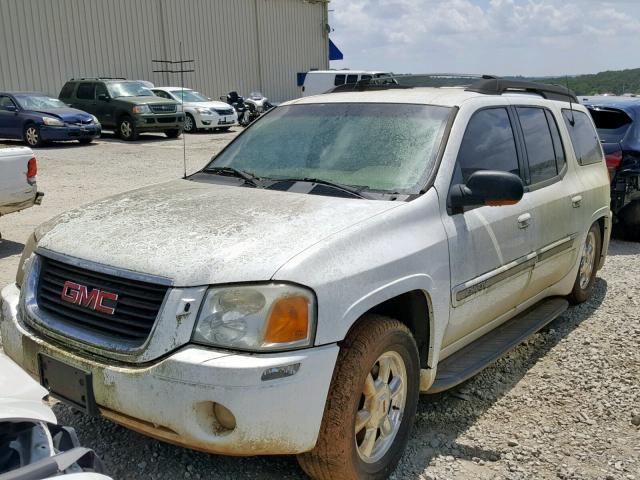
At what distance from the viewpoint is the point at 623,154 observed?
810 centimetres

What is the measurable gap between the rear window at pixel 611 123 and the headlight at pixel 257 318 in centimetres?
690

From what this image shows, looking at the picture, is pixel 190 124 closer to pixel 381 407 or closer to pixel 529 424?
pixel 529 424

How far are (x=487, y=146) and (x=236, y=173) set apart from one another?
1.53 meters

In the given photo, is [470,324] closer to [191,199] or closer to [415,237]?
[415,237]

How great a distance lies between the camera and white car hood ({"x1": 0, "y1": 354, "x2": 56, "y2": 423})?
6.36 ft

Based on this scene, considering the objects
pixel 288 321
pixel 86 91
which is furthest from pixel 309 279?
pixel 86 91

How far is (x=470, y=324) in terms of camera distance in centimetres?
376

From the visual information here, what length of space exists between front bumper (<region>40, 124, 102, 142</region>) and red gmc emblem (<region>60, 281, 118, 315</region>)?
16104mm

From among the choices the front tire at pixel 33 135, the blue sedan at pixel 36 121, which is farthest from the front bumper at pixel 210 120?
the front tire at pixel 33 135

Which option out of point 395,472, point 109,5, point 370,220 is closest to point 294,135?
point 370,220

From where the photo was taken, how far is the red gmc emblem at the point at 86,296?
279cm

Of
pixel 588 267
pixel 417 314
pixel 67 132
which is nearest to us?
pixel 417 314

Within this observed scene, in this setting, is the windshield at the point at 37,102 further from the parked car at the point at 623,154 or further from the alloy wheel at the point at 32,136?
the parked car at the point at 623,154

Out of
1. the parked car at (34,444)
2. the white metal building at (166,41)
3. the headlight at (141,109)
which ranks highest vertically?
the white metal building at (166,41)
